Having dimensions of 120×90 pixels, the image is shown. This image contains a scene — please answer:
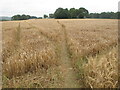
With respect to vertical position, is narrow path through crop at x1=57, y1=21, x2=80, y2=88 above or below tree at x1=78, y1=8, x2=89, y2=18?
below

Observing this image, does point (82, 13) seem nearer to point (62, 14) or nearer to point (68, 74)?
point (62, 14)

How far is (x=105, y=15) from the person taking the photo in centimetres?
7981

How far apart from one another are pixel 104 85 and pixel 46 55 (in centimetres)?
239

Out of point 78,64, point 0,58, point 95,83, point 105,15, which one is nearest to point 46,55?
point 78,64

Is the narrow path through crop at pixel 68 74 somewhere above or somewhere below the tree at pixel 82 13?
below

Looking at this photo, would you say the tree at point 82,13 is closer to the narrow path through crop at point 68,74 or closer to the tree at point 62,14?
the tree at point 62,14

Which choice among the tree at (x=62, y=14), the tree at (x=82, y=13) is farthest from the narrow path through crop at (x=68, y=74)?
the tree at (x=82, y=13)

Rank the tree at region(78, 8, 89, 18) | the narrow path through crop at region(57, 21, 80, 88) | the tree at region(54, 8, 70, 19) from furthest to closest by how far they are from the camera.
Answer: the tree at region(78, 8, 89, 18) → the tree at region(54, 8, 70, 19) → the narrow path through crop at region(57, 21, 80, 88)

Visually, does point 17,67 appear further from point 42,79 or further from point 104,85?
point 104,85

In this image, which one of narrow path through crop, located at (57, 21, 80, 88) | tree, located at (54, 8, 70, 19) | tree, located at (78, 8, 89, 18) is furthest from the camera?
tree, located at (78, 8, 89, 18)

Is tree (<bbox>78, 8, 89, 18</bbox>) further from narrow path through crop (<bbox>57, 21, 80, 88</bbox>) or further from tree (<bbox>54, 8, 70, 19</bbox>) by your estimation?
narrow path through crop (<bbox>57, 21, 80, 88</bbox>)

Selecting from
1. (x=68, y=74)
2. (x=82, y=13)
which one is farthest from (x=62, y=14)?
(x=68, y=74)

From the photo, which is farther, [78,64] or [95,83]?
[78,64]

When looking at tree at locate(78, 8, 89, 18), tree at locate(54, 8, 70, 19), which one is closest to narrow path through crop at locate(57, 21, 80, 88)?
tree at locate(54, 8, 70, 19)
